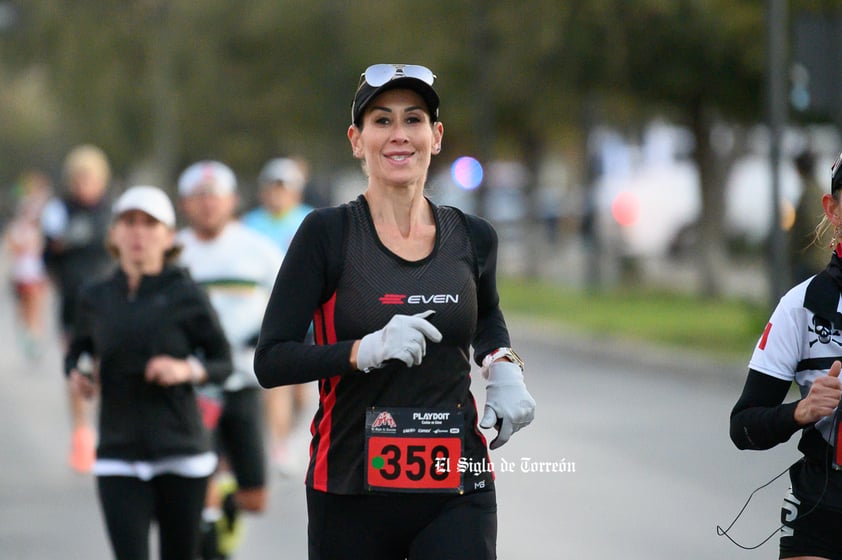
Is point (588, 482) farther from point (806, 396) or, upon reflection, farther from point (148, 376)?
point (806, 396)

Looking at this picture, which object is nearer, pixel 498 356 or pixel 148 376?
pixel 498 356

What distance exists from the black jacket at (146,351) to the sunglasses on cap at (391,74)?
2.30 m

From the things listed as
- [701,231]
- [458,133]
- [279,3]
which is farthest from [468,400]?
[279,3]

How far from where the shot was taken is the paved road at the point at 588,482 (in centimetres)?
873

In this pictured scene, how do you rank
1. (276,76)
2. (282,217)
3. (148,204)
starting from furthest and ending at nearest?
(276,76) < (282,217) < (148,204)

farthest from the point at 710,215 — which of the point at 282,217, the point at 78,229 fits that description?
the point at 78,229

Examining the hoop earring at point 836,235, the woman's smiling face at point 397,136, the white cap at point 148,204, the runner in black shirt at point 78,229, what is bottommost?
the hoop earring at point 836,235

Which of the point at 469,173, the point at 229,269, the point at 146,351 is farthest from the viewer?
the point at 469,173

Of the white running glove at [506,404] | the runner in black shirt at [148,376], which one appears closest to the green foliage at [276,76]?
the runner in black shirt at [148,376]

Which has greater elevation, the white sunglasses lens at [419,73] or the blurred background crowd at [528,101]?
the blurred background crowd at [528,101]

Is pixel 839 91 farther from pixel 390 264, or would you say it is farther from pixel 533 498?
pixel 390 264

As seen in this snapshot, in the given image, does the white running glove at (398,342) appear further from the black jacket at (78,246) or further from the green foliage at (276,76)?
the green foliage at (276,76)

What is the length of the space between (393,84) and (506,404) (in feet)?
2.72

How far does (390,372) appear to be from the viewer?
13.5ft
